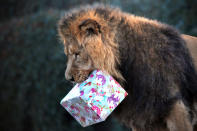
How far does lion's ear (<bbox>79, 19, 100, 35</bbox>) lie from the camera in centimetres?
276

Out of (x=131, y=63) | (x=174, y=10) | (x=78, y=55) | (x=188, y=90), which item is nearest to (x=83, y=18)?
(x=78, y=55)

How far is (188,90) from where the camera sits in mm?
2984

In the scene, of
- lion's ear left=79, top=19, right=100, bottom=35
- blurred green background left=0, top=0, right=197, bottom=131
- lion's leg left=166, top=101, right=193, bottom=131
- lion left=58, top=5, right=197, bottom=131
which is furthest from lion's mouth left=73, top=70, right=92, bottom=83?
blurred green background left=0, top=0, right=197, bottom=131

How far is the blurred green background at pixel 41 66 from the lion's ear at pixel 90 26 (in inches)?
107

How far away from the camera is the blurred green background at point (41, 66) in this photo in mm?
5820

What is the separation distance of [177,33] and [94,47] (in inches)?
36.7

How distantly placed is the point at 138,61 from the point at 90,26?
1.94ft

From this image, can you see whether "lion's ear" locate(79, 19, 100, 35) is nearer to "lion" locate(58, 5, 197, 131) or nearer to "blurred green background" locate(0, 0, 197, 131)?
"lion" locate(58, 5, 197, 131)

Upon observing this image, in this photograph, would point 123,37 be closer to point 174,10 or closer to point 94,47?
point 94,47

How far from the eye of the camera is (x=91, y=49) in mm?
2768

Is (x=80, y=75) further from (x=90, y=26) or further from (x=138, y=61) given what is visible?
(x=138, y=61)

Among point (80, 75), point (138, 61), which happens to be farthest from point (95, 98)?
point (138, 61)

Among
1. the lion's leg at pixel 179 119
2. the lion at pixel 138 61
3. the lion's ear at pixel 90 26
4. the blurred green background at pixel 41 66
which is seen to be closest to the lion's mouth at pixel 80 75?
the lion at pixel 138 61

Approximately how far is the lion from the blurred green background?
2479 millimetres
